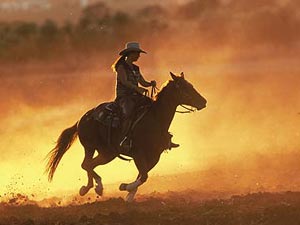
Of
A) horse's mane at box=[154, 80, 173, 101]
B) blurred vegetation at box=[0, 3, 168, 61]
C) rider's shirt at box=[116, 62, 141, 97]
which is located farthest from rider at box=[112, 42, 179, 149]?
blurred vegetation at box=[0, 3, 168, 61]

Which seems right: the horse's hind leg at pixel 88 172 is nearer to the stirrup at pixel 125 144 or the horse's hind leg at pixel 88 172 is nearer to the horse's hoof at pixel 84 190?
the horse's hoof at pixel 84 190

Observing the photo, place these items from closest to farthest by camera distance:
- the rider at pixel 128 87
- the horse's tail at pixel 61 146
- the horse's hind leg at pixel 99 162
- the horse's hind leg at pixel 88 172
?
the rider at pixel 128 87, the horse's hind leg at pixel 99 162, the horse's hind leg at pixel 88 172, the horse's tail at pixel 61 146

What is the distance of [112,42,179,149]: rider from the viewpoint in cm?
1667

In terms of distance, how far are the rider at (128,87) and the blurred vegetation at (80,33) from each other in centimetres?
1994

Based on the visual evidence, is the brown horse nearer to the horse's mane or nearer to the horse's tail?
the horse's mane

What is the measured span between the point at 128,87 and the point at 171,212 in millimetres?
2627

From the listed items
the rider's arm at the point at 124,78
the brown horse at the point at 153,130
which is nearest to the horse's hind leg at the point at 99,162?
the brown horse at the point at 153,130

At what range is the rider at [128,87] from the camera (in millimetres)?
16672

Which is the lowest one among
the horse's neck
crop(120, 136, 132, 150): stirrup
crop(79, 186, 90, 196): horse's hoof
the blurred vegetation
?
crop(79, 186, 90, 196): horse's hoof

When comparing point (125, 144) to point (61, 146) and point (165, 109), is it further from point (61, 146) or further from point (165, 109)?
point (61, 146)

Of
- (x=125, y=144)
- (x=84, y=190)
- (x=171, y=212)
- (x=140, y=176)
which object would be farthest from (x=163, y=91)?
(x=171, y=212)

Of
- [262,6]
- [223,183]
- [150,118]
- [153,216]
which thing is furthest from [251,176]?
[262,6]

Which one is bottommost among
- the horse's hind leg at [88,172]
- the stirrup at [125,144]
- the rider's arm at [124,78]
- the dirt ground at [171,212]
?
the dirt ground at [171,212]

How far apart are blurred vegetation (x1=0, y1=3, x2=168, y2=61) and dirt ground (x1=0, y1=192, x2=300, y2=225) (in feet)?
67.5
